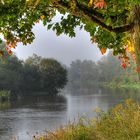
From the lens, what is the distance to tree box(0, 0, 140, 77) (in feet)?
30.0

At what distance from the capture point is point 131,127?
46.5 ft

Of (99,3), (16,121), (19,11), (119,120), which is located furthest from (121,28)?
(16,121)

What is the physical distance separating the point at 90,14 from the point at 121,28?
29.5 inches

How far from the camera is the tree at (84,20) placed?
9148 millimetres

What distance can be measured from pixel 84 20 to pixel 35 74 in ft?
363

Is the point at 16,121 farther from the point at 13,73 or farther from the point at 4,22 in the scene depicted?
the point at 13,73

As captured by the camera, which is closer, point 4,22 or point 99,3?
point 99,3

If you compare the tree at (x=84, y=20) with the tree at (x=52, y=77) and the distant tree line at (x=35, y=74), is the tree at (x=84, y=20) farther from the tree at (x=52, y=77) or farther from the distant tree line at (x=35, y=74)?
the tree at (x=52, y=77)

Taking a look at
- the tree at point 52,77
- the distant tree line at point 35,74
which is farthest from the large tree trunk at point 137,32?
the tree at point 52,77

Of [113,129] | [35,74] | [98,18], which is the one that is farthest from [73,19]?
[35,74]

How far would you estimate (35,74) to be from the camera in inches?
4764

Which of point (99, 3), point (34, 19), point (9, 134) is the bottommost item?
point (9, 134)

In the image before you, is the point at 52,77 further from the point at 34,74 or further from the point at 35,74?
the point at 34,74

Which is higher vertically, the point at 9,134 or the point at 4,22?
the point at 4,22
